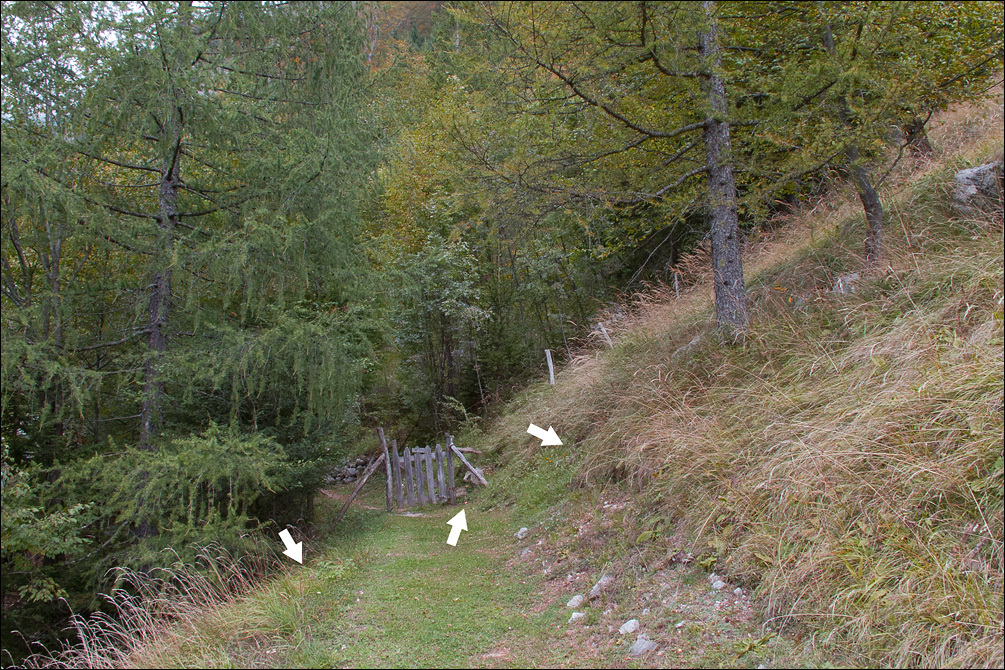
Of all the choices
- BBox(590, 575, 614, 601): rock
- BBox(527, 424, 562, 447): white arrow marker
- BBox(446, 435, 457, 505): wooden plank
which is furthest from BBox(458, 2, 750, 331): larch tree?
BBox(446, 435, 457, 505): wooden plank

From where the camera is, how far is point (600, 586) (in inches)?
185

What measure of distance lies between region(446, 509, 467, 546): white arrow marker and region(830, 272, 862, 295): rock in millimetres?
5431

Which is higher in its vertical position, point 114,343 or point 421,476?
point 114,343

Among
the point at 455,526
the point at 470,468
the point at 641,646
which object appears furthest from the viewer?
the point at 470,468

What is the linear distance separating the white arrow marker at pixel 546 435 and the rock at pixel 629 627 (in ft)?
17.3

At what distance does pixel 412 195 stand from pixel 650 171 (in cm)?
1074

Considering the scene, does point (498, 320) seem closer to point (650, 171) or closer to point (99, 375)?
point (650, 171)

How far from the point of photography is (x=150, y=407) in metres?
6.92

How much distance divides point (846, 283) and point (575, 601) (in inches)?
167

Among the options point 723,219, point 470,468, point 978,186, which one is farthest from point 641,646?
point 470,468

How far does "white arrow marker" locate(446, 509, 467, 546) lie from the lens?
26.0 ft

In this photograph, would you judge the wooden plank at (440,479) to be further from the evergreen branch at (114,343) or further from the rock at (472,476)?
the evergreen branch at (114,343)

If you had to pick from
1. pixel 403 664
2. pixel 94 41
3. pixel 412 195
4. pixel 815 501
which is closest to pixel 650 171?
pixel 815 501

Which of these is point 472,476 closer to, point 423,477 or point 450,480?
point 450,480
